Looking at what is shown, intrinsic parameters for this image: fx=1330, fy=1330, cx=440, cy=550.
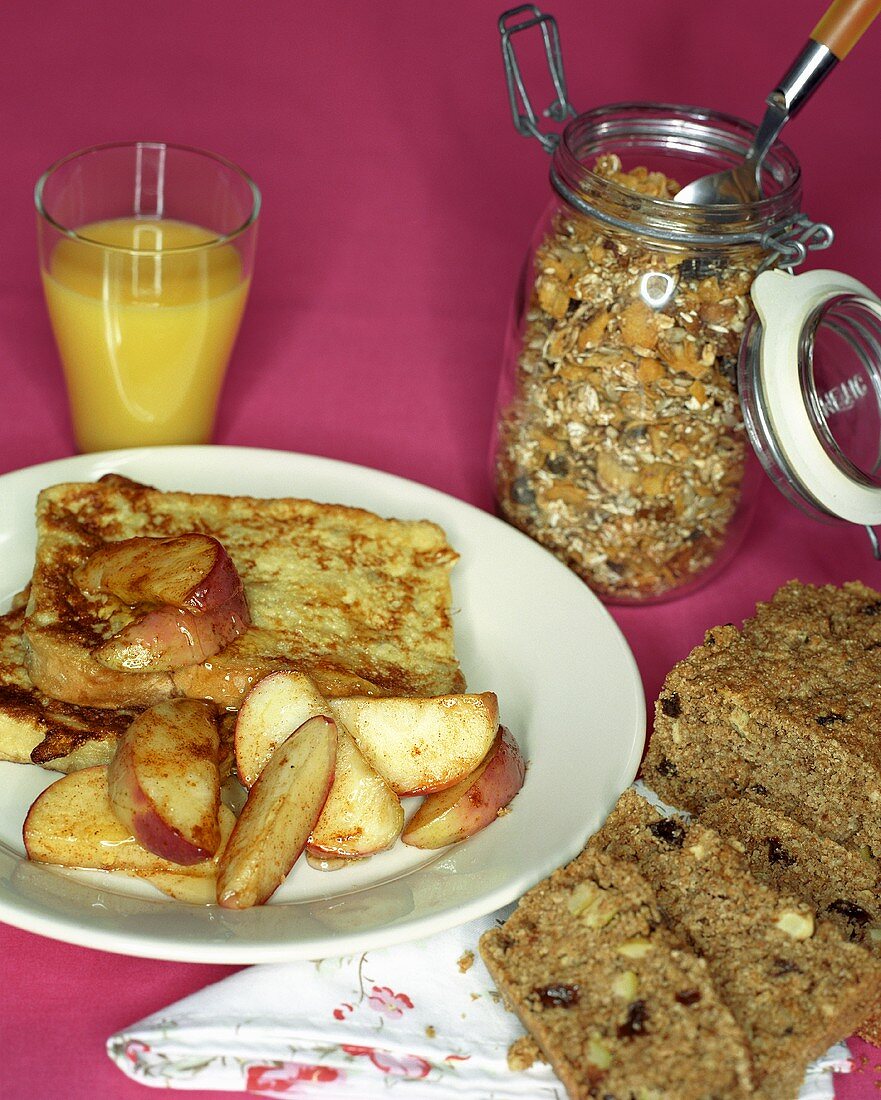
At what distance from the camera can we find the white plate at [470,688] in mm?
2082

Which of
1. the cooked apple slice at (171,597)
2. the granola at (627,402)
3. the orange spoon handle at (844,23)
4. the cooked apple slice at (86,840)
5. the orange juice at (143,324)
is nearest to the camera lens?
the cooked apple slice at (86,840)

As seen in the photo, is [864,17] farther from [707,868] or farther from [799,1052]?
[799,1052]

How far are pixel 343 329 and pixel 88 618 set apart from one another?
172 centimetres

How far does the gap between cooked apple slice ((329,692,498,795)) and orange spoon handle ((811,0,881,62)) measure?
1.58 meters

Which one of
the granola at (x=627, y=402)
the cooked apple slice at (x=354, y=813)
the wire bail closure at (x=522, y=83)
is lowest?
the cooked apple slice at (x=354, y=813)

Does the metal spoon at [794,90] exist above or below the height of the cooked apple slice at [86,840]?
above

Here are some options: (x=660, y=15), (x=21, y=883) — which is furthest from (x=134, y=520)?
(x=660, y=15)

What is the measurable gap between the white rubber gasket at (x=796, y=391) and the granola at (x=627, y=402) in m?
0.12

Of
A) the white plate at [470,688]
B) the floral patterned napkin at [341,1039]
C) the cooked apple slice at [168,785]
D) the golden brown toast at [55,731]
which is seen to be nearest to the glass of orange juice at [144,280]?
the white plate at [470,688]

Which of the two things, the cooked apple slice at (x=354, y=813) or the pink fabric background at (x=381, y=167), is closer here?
the cooked apple slice at (x=354, y=813)

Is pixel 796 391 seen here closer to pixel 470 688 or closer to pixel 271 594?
pixel 470 688

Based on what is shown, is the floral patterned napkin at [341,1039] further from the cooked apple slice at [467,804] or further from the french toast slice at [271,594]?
the french toast slice at [271,594]

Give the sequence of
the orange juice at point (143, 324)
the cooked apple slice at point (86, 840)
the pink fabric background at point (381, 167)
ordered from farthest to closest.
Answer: the pink fabric background at point (381, 167)
the orange juice at point (143, 324)
the cooked apple slice at point (86, 840)

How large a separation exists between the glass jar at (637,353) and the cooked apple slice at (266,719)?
3.24 feet
